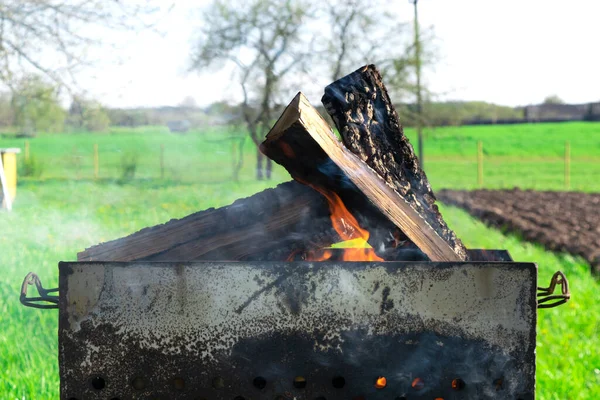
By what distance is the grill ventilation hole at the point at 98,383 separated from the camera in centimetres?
208

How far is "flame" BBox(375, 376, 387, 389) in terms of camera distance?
206cm

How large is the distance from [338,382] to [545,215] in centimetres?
989

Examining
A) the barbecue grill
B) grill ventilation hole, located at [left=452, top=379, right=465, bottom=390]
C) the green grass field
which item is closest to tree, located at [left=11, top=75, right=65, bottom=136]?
the green grass field

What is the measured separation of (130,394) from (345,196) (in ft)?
2.94

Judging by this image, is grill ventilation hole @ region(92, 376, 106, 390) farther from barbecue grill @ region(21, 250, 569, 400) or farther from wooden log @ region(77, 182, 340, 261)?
wooden log @ region(77, 182, 340, 261)

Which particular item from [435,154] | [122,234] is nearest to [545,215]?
[122,234]

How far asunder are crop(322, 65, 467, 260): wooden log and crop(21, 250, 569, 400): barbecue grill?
0.38 metres

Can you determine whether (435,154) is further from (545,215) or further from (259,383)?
(259,383)

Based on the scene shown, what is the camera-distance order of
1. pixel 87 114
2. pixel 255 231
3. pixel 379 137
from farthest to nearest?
pixel 87 114
pixel 379 137
pixel 255 231

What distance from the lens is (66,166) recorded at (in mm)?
20047

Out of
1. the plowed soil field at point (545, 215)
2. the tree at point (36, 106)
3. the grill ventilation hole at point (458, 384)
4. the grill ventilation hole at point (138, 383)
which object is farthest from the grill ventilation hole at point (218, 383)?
the tree at point (36, 106)

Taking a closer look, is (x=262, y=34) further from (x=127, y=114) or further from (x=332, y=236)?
(x=332, y=236)

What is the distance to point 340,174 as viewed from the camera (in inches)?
82.6

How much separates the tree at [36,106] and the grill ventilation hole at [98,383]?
21.2ft
